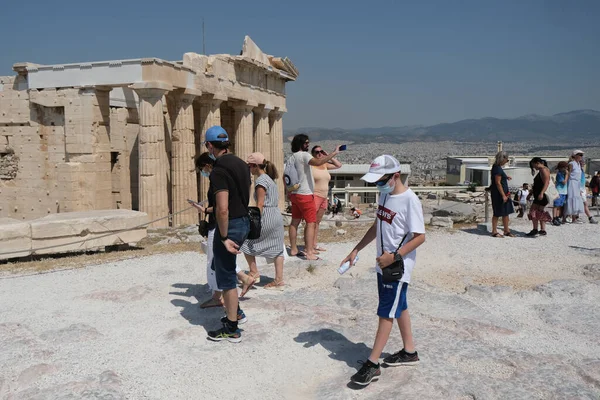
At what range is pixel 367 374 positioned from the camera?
4742mm

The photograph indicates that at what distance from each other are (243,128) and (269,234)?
54.5ft

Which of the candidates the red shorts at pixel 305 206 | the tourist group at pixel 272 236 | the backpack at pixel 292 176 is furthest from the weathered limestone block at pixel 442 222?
the tourist group at pixel 272 236

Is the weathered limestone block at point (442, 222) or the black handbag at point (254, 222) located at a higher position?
the black handbag at point (254, 222)

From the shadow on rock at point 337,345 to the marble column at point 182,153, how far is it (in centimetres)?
1336

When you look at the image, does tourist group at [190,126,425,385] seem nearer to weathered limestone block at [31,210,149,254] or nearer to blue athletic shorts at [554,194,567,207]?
weathered limestone block at [31,210,149,254]

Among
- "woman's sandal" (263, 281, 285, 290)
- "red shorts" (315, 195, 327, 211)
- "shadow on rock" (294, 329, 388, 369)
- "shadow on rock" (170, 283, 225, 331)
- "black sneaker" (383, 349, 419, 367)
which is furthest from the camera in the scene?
"red shorts" (315, 195, 327, 211)

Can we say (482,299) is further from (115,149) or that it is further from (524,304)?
(115,149)

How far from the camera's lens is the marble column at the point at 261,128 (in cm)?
2588

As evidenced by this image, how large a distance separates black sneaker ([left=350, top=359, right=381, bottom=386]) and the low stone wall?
7650 mm

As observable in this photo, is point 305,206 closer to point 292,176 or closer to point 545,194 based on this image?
point 292,176

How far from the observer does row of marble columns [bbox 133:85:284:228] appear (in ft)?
55.9

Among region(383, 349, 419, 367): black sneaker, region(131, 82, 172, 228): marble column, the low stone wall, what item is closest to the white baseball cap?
region(383, 349, 419, 367): black sneaker

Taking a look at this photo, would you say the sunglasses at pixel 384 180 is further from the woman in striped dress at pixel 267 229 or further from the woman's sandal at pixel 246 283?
the woman's sandal at pixel 246 283

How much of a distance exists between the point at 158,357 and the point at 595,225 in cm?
1145
